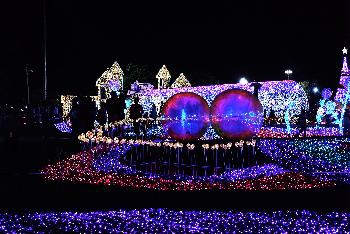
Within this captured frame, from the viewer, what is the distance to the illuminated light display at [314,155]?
10180mm

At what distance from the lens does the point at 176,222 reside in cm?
707

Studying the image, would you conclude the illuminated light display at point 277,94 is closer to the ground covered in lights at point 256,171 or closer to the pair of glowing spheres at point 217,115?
the pair of glowing spheres at point 217,115

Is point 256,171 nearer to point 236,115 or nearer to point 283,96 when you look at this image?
point 236,115

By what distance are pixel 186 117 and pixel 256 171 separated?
14.6 ft

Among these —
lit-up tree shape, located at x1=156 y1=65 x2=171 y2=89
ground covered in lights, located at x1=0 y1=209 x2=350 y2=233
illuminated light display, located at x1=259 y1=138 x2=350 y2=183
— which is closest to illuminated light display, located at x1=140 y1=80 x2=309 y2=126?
illuminated light display, located at x1=259 y1=138 x2=350 y2=183

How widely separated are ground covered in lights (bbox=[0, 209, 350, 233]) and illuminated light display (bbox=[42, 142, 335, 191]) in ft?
4.95

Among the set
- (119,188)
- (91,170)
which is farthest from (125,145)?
(119,188)

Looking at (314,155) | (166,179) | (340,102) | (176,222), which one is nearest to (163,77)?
(340,102)

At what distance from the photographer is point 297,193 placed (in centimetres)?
869

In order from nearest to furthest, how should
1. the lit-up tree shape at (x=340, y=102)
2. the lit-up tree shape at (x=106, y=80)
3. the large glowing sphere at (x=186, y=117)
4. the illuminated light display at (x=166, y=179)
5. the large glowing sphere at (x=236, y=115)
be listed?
the illuminated light display at (x=166, y=179)
the large glowing sphere at (x=236, y=115)
the large glowing sphere at (x=186, y=117)
the lit-up tree shape at (x=340, y=102)
the lit-up tree shape at (x=106, y=80)

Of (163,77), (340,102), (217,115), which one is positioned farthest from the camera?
(163,77)

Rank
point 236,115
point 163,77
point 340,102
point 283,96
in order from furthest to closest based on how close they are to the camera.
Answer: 1. point 163,77
2. point 283,96
3. point 340,102
4. point 236,115

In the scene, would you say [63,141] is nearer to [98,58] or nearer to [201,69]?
[98,58]

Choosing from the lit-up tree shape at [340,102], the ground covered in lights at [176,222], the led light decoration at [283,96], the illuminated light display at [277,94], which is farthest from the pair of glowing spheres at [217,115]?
the led light decoration at [283,96]
